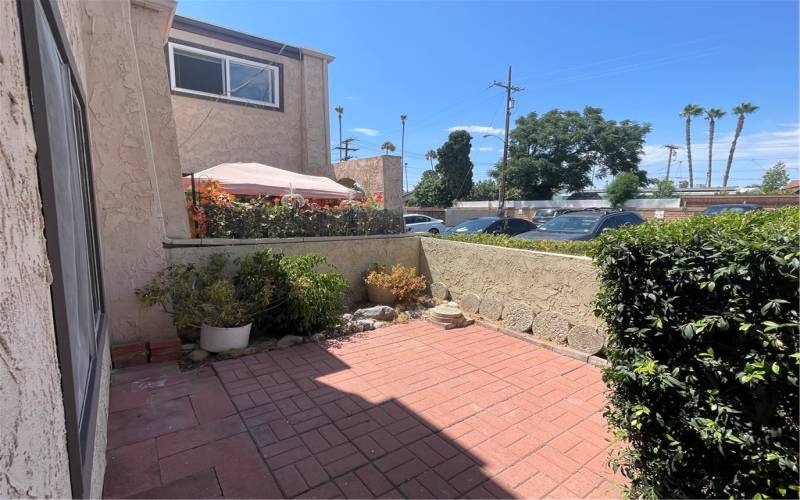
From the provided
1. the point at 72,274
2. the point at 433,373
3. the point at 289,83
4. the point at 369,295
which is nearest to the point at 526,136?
the point at 289,83

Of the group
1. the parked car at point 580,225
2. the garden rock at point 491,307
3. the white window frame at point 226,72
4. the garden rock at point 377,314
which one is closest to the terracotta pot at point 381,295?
the garden rock at point 377,314

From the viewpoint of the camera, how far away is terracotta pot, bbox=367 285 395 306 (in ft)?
21.8

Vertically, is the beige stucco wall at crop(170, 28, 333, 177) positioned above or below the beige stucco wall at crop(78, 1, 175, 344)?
above

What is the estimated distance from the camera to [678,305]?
2113 millimetres

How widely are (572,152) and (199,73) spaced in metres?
34.7

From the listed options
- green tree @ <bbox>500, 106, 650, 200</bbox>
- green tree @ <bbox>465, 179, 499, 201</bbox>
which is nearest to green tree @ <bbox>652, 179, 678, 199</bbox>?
green tree @ <bbox>500, 106, 650, 200</bbox>

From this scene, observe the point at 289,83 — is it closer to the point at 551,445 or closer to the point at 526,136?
the point at 551,445

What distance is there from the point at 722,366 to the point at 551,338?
10.9 feet

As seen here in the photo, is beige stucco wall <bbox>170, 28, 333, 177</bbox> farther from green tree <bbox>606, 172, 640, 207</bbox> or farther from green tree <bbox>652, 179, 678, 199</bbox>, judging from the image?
green tree <bbox>652, 179, 678, 199</bbox>

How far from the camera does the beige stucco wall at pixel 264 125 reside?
369 inches

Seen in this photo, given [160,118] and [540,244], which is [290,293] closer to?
[160,118]

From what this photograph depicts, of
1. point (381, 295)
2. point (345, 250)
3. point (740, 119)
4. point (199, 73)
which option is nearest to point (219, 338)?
point (345, 250)

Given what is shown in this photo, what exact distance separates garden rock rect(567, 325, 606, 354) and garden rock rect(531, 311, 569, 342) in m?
0.11

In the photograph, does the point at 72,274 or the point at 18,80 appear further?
the point at 72,274
